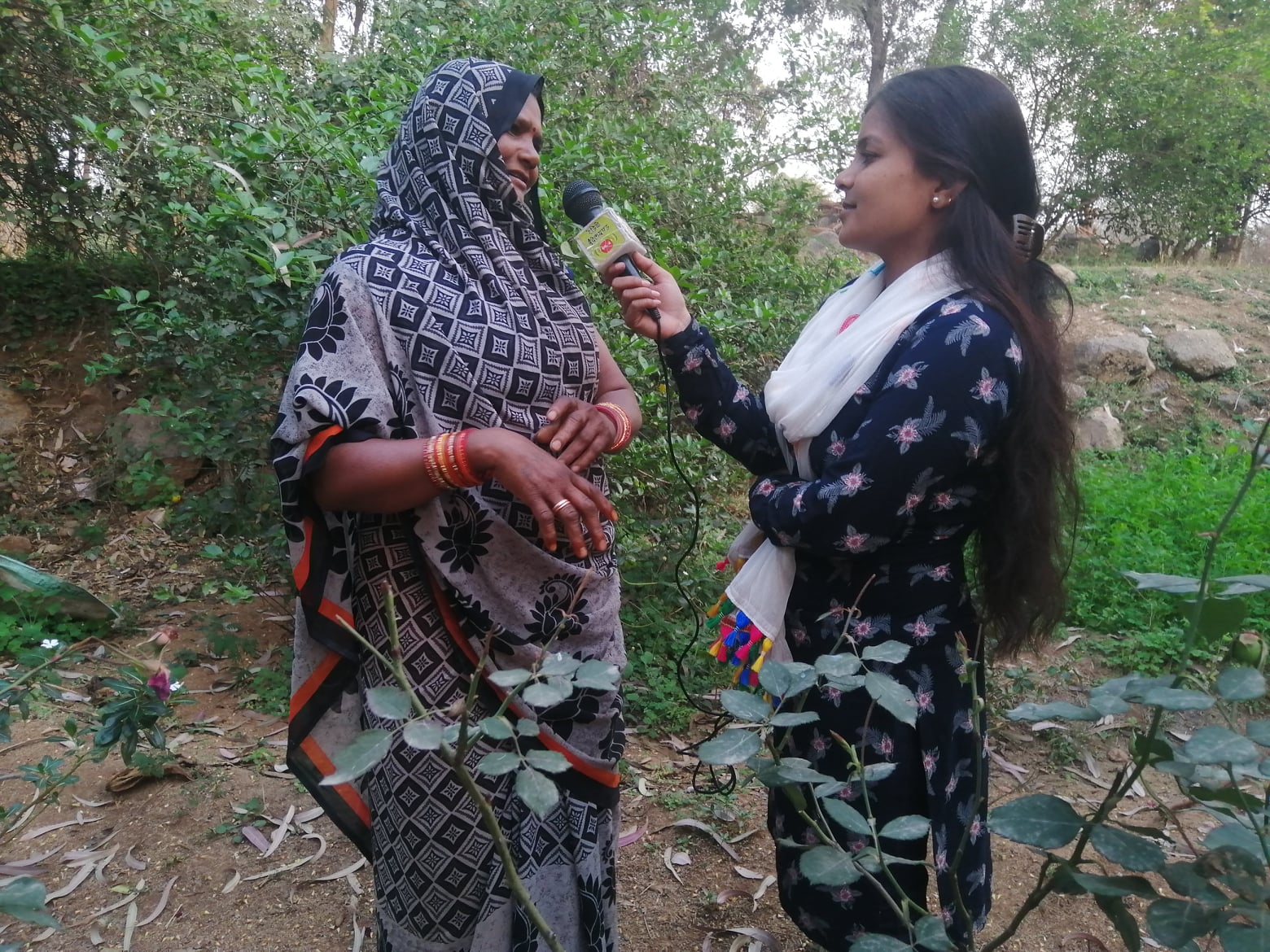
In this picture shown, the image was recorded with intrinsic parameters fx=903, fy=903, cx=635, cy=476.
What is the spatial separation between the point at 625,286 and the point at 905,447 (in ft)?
2.09

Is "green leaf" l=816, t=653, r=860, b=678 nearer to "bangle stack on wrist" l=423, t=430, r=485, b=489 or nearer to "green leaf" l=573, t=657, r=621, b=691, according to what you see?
"green leaf" l=573, t=657, r=621, b=691

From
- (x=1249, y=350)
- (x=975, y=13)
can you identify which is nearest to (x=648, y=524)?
(x=1249, y=350)

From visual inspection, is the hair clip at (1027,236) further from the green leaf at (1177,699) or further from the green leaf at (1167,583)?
the green leaf at (1177,699)

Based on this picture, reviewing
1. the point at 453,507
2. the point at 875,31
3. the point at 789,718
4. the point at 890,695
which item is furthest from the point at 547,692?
the point at 875,31

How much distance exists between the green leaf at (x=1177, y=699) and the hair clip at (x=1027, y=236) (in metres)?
1.10

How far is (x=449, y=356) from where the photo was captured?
1.58 meters

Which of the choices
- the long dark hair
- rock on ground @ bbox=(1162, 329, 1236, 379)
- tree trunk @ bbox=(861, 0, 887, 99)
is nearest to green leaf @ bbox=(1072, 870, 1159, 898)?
the long dark hair

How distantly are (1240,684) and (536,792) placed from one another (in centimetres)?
62

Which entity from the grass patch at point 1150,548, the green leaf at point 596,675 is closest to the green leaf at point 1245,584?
the green leaf at point 596,675

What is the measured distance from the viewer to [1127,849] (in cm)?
82

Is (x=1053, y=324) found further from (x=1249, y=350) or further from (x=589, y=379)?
(x=1249, y=350)

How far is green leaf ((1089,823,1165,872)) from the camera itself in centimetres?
80

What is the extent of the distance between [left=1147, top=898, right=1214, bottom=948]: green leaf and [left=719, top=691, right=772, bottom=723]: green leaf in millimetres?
379

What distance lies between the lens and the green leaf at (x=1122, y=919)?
0.87m
